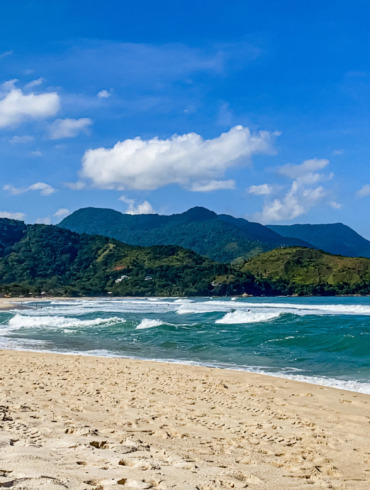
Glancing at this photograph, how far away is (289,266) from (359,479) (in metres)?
177

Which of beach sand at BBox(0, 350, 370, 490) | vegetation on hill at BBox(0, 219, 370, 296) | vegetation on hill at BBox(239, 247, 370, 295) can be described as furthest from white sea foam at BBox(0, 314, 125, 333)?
vegetation on hill at BBox(239, 247, 370, 295)

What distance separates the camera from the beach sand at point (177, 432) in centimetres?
473

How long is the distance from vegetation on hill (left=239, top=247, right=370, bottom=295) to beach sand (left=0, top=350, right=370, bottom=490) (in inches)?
6013

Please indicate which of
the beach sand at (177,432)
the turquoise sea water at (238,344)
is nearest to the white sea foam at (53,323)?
the turquoise sea water at (238,344)

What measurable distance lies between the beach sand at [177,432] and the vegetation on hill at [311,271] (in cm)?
15272

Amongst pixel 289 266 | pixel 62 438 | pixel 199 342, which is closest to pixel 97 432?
pixel 62 438

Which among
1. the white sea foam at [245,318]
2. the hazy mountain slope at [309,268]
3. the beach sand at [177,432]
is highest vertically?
the hazy mountain slope at [309,268]

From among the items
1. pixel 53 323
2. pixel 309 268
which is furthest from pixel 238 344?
pixel 309 268

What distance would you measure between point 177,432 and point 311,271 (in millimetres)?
172119

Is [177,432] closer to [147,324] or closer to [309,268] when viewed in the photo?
[147,324]

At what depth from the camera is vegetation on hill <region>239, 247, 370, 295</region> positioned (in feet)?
524

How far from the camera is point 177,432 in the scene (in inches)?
288

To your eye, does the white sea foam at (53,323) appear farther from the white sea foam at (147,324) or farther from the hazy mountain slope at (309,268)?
the hazy mountain slope at (309,268)

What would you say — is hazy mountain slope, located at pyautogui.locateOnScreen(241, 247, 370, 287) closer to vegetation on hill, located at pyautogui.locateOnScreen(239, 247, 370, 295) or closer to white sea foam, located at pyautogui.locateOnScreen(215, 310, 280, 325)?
vegetation on hill, located at pyautogui.locateOnScreen(239, 247, 370, 295)
